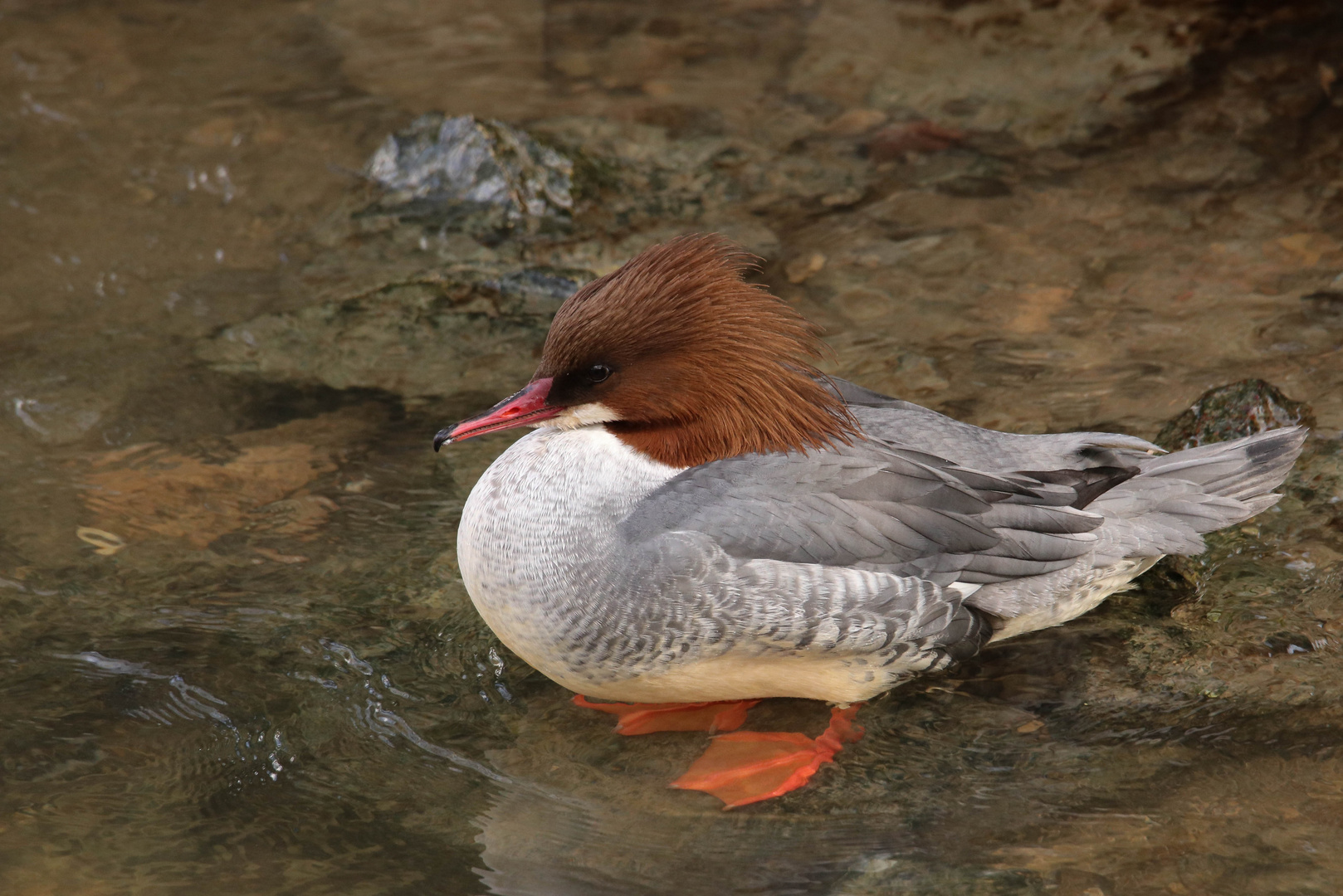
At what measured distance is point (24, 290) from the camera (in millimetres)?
5980

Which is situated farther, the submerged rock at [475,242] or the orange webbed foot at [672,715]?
the submerged rock at [475,242]

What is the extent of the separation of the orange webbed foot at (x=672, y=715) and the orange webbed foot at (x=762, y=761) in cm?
10

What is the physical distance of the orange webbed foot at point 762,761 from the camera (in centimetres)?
376

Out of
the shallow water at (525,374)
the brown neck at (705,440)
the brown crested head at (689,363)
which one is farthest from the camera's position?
the brown neck at (705,440)

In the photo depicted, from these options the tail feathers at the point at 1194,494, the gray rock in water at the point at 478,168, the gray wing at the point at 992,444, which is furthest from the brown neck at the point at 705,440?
the gray rock in water at the point at 478,168

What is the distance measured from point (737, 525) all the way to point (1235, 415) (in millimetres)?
2018

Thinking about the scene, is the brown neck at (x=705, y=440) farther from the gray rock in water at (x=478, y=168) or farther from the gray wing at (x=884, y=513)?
the gray rock in water at (x=478, y=168)

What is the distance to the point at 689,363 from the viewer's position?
3746mm

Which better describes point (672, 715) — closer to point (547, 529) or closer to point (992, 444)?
point (547, 529)

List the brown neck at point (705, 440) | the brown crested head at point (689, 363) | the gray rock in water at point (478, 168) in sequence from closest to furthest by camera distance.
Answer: the brown crested head at point (689, 363)
the brown neck at point (705, 440)
the gray rock in water at point (478, 168)

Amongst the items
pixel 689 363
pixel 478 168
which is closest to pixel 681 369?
pixel 689 363

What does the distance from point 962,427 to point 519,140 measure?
3.36 m

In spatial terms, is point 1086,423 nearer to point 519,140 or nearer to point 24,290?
point 519,140

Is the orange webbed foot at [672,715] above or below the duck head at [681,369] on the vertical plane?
below
